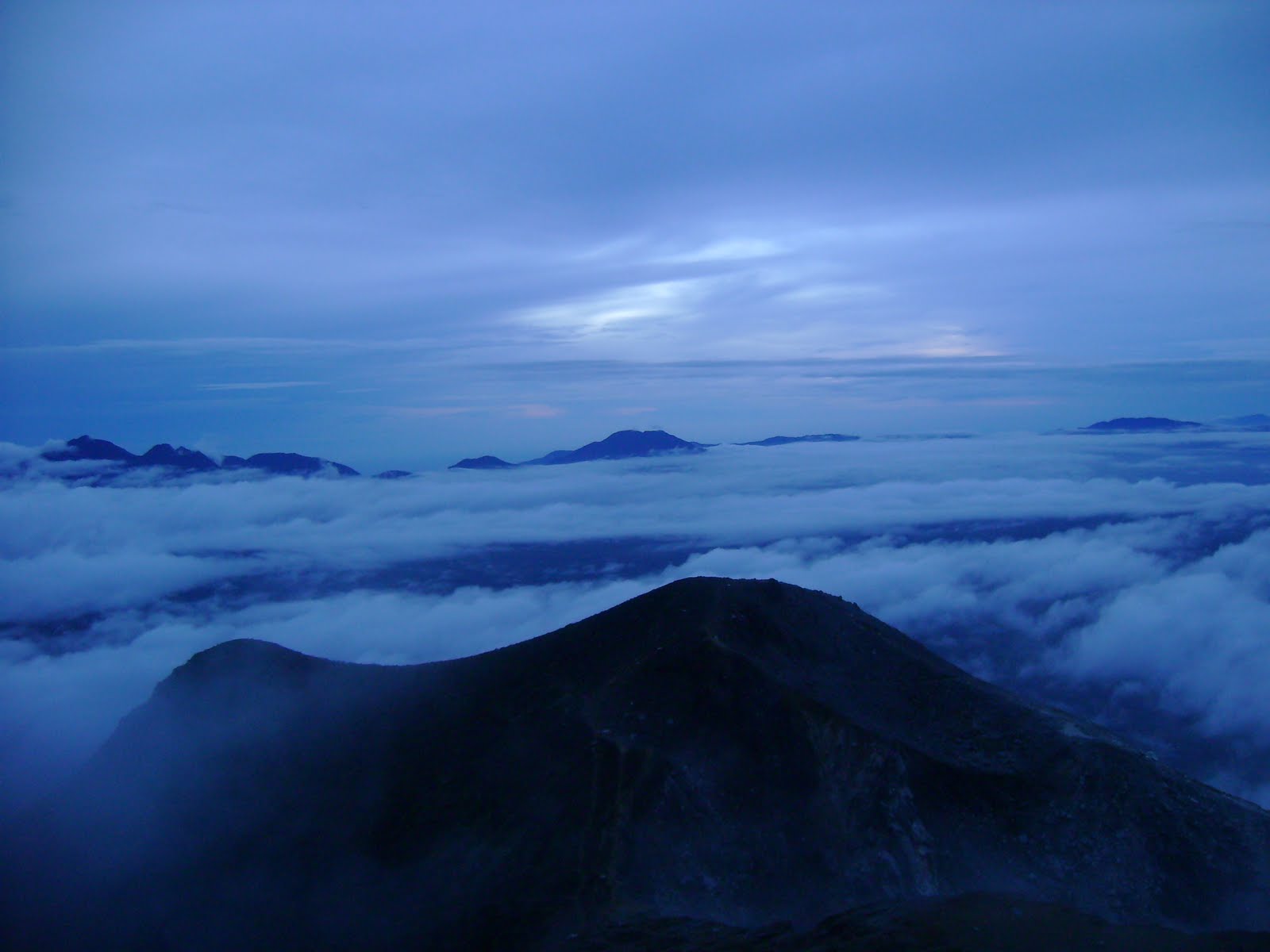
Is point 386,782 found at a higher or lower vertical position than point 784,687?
lower

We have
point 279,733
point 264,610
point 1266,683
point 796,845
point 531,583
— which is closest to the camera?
point 796,845

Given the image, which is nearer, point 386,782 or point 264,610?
point 386,782

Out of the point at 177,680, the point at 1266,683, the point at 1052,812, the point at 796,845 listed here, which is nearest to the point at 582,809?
the point at 796,845

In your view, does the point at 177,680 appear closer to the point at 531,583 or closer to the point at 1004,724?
the point at 1004,724

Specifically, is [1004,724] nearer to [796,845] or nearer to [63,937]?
[796,845]

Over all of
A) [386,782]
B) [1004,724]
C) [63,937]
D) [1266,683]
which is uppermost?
[1004,724]

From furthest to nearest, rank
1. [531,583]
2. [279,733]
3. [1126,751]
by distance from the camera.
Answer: [531,583], [279,733], [1126,751]
